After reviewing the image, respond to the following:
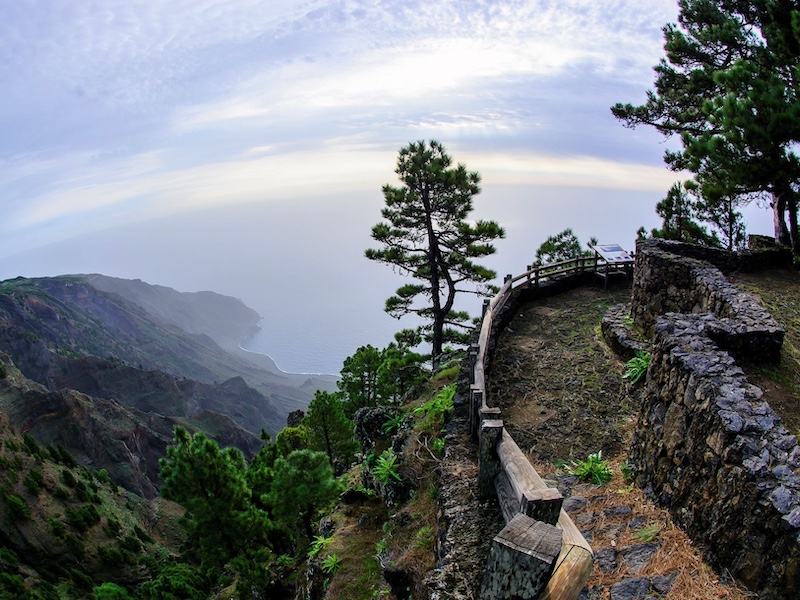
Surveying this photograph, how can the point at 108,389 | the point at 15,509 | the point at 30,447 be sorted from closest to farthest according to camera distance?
1. the point at 15,509
2. the point at 30,447
3. the point at 108,389

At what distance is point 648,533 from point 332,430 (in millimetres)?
22371

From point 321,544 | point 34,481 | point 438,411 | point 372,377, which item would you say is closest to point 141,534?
point 34,481

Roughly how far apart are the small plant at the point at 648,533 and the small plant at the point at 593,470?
4.44ft

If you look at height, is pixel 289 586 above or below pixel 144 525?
above

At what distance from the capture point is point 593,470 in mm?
7980

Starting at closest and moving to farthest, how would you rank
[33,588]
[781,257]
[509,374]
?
[509,374]
[781,257]
[33,588]

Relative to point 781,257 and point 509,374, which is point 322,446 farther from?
point 781,257

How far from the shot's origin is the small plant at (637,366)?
10.4m

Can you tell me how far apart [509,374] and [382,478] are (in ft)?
12.7

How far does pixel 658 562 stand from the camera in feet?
18.4

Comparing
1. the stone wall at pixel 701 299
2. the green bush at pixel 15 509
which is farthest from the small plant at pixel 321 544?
the green bush at pixel 15 509

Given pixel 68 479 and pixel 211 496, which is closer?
pixel 211 496

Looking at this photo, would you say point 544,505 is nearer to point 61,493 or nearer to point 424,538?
point 424,538

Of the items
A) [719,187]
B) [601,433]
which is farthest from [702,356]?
[719,187]
